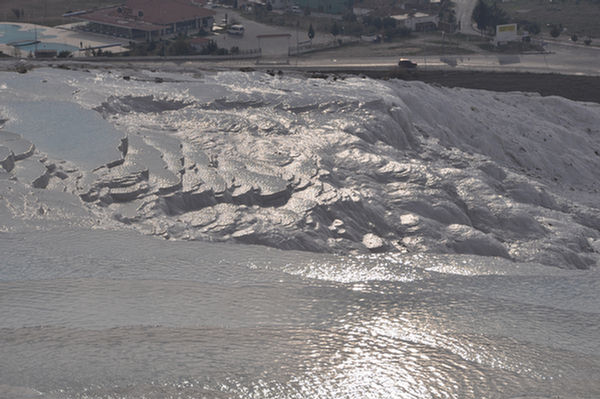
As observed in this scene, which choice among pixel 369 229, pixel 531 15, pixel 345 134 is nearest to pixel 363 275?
pixel 369 229

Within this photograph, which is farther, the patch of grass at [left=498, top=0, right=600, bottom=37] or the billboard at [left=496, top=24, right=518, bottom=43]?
the patch of grass at [left=498, top=0, right=600, bottom=37]

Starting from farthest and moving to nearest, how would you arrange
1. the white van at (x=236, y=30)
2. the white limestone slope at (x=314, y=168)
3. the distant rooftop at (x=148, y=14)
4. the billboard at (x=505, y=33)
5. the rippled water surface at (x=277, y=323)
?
the white van at (x=236, y=30), the distant rooftop at (x=148, y=14), the billboard at (x=505, y=33), the white limestone slope at (x=314, y=168), the rippled water surface at (x=277, y=323)

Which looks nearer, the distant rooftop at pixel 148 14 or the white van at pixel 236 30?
the distant rooftop at pixel 148 14

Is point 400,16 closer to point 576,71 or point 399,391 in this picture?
point 576,71

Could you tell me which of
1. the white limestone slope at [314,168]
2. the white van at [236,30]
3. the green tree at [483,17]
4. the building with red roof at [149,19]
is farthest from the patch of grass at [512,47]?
the white limestone slope at [314,168]

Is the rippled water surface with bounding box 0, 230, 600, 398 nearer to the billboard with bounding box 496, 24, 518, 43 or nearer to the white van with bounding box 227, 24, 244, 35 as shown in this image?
the billboard with bounding box 496, 24, 518, 43

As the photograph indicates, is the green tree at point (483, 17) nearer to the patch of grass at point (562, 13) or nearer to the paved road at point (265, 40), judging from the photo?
the patch of grass at point (562, 13)

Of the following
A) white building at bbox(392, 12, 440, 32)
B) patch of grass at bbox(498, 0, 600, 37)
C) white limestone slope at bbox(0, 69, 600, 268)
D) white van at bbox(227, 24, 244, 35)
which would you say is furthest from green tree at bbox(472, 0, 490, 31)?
white limestone slope at bbox(0, 69, 600, 268)
